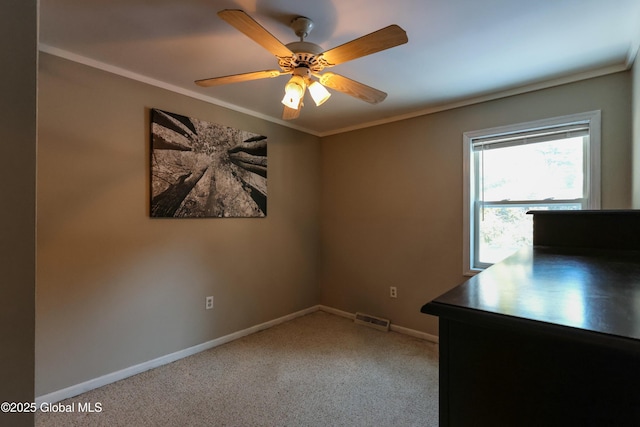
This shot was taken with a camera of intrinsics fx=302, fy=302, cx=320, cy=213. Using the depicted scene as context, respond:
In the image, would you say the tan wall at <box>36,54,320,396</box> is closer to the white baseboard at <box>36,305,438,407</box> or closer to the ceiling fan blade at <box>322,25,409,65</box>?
the white baseboard at <box>36,305,438,407</box>

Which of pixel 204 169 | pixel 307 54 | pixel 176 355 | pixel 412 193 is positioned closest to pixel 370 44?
pixel 307 54

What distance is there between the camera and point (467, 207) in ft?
8.99

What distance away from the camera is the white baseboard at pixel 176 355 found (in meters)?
1.97

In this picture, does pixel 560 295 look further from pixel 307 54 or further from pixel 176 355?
pixel 176 355

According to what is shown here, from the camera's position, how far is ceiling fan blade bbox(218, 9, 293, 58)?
122 centimetres

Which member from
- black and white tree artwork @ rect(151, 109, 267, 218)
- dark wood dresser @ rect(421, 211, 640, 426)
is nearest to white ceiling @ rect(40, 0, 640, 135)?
black and white tree artwork @ rect(151, 109, 267, 218)

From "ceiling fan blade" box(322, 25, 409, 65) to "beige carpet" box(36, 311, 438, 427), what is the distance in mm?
2061

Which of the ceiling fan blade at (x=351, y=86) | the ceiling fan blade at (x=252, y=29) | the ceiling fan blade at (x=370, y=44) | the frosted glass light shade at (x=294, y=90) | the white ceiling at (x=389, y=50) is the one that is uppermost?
the white ceiling at (x=389, y=50)

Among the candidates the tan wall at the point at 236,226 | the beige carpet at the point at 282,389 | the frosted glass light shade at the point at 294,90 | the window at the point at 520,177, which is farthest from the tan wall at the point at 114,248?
the window at the point at 520,177

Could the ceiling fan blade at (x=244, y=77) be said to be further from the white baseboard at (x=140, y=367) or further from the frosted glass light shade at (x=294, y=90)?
the white baseboard at (x=140, y=367)

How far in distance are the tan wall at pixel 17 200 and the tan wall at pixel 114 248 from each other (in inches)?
63.2

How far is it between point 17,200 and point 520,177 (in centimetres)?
305

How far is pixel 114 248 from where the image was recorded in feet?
7.22

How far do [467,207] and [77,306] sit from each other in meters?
3.13
